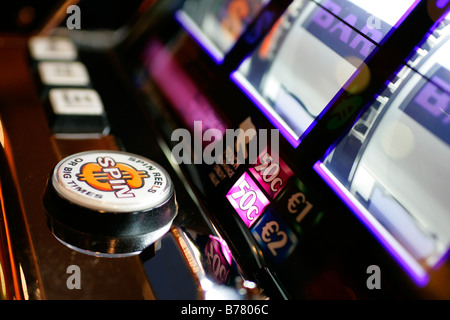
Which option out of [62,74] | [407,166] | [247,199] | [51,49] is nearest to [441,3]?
[407,166]

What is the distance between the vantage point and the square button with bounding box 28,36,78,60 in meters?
1.97

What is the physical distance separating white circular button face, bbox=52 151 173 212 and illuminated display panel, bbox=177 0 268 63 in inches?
22.1

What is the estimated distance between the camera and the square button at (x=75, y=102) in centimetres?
164

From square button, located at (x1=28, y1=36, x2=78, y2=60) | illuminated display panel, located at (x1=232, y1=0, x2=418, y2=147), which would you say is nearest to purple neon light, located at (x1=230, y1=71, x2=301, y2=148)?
illuminated display panel, located at (x1=232, y1=0, x2=418, y2=147)

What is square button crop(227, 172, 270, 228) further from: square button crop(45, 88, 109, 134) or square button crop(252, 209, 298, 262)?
square button crop(45, 88, 109, 134)

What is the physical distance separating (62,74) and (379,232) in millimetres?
1316

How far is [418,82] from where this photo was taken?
44.5 inches

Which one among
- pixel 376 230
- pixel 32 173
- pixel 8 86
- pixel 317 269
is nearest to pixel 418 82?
pixel 376 230

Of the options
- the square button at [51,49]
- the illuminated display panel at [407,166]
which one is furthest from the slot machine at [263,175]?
the square button at [51,49]

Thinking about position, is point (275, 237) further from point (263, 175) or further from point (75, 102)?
point (75, 102)

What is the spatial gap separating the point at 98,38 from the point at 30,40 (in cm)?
35

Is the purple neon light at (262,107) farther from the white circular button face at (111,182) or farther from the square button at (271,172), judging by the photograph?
the white circular button face at (111,182)

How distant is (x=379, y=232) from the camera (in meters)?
1.02

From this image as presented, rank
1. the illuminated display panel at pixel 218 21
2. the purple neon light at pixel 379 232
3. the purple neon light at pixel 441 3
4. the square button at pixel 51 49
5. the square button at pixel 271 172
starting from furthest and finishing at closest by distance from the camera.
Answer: the square button at pixel 51 49
the illuminated display panel at pixel 218 21
the square button at pixel 271 172
the purple neon light at pixel 441 3
the purple neon light at pixel 379 232
